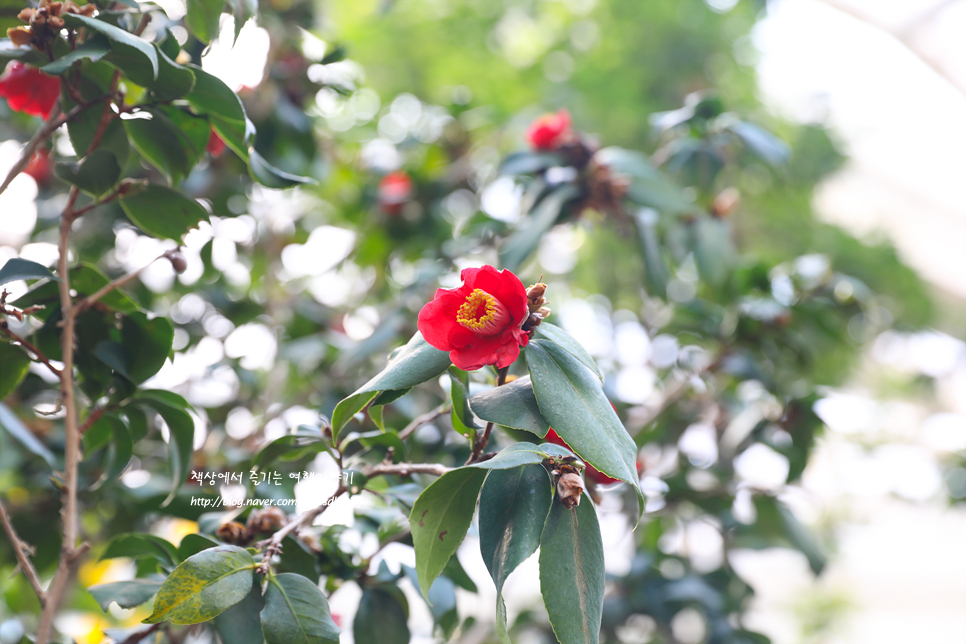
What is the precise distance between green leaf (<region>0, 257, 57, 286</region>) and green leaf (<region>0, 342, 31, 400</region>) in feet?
0.33

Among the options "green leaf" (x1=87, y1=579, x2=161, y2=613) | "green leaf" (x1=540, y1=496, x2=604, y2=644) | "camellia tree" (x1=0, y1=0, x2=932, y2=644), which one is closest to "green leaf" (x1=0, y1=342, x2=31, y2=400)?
"camellia tree" (x1=0, y1=0, x2=932, y2=644)

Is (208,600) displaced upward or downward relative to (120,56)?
downward

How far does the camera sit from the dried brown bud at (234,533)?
0.57 meters

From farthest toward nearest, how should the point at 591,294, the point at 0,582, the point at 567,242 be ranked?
the point at 591,294, the point at 567,242, the point at 0,582

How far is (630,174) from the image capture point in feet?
3.30

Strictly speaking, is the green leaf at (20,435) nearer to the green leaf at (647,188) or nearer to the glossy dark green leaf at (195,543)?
the glossy dark green leaf at (195,543)

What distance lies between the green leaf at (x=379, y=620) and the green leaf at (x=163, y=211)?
0.42 meters

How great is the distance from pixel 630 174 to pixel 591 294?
1573 mm

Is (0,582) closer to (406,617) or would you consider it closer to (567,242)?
(406,617)

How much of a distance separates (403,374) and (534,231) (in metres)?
0.55

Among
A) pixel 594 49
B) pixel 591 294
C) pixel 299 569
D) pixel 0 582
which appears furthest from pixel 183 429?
pixel 594 49

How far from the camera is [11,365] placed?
1.93ft

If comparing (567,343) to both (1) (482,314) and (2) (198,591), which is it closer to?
(1) (482,314)

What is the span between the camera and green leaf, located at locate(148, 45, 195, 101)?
0.54 meters
